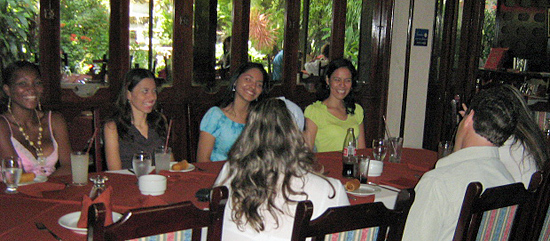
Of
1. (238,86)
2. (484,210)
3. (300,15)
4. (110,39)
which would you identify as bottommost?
(484,210)

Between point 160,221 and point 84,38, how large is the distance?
258 centimetres

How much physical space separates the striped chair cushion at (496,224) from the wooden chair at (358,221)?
371 millimetres

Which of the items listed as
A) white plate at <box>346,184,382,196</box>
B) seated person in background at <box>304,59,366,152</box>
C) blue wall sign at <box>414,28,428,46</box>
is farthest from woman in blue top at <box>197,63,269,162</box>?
blue wall sign at <box>414,28,428,46</box>

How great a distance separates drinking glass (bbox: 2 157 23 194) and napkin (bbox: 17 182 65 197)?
3 centimetres

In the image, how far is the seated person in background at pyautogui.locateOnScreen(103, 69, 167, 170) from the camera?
2.81m

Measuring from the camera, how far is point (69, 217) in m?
1.74

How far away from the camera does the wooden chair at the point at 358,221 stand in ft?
4.25

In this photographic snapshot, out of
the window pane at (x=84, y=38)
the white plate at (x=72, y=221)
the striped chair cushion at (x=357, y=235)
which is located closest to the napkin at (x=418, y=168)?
the striped chair cushion at (x=357, y=235)

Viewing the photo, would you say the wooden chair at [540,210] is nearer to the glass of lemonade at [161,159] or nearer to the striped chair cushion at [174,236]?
the striped chair cushion at [174,236]

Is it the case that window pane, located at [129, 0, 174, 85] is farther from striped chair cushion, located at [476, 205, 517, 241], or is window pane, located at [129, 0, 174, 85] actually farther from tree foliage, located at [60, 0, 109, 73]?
striped chair cushion, located at [476, 205, 517, 241]

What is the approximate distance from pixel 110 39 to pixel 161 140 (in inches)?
40.0

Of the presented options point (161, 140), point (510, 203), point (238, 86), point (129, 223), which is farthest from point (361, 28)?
point (129, 223)

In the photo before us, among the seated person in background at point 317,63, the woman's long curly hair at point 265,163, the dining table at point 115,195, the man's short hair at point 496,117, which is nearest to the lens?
the woman's long curly hair at point 265,163

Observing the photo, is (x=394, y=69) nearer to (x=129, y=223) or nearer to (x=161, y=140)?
(x=161, y=140)
